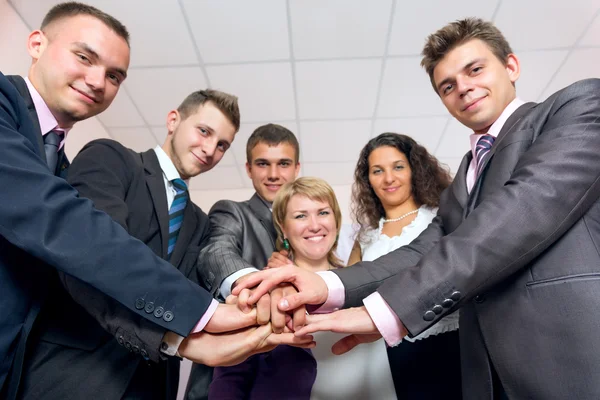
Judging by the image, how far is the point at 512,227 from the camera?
3.00ft

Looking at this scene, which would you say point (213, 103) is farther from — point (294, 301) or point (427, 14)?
point (427, 14)

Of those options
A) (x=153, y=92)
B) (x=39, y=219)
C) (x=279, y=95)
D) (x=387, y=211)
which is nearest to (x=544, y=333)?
(x=39, y=219)

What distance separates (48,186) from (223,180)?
3.96 m

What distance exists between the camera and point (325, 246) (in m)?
1.70

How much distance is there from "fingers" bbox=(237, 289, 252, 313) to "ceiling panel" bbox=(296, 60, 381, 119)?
88.2 inches

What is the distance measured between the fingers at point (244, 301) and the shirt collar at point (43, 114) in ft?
2.29

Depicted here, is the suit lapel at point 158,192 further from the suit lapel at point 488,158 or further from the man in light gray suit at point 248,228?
the suit lapel at point 488,158

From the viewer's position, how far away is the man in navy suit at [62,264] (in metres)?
0.86

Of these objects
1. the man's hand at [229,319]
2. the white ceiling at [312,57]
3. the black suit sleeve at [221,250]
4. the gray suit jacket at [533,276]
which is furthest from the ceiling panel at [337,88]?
the man's hand at [229,319]

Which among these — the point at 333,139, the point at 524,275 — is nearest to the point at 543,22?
the point at 333,139

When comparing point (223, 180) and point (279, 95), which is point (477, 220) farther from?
point (223, 180)

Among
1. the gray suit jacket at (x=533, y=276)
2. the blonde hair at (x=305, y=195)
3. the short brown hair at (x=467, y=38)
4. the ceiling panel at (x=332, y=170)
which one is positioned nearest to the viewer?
the gray suit jacket at (x=533, y=276)

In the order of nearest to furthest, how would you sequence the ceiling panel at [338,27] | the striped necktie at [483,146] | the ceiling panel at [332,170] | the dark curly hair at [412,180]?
the striped necktie at [483,146] < the dark curly hair at [412,180] < the ceiling panel at [338,27] < the ceiling panel at [332,170]

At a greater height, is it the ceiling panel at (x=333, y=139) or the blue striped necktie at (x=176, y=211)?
the ceiling panel at (x=333, y=139)
